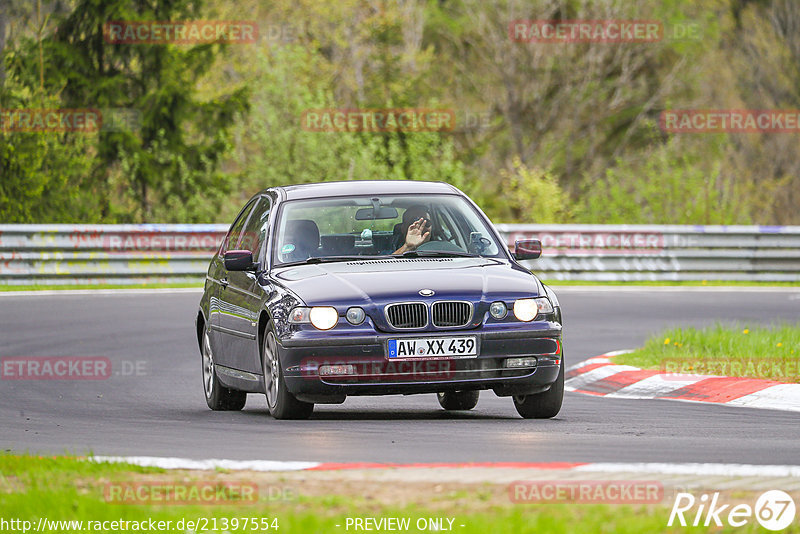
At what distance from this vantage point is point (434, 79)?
158 ft

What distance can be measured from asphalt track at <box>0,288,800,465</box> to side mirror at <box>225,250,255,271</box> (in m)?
1.04

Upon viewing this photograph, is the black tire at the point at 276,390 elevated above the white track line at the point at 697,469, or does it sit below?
below

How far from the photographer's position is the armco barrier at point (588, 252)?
85.1ft

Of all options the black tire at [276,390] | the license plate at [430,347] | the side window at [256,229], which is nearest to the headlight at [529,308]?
the license plate at [430,347]

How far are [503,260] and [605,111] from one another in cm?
3450

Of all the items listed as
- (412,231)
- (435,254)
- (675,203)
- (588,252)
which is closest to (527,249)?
(435,254)

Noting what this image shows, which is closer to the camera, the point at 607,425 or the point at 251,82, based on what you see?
the point at 607,425

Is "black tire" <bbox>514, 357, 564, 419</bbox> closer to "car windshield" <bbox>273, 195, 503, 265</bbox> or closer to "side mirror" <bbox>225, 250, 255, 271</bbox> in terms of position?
"car windshield" <bbox>273, 195, 503, 265</bbox>

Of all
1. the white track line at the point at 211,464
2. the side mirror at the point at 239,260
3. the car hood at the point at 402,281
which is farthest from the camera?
the side mirror at the point at 239,260

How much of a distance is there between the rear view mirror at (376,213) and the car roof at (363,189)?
0.22 meters

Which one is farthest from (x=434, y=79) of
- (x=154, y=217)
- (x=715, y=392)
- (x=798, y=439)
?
(x=798, y=439)

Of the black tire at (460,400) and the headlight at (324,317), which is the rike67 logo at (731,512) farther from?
the black tire at (460,400)

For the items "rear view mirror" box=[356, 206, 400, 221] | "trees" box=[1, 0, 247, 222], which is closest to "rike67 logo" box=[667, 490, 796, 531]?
"rear view mirror" box=[356, 206, 400, 221]

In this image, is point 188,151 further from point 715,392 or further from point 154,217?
point 715,392
